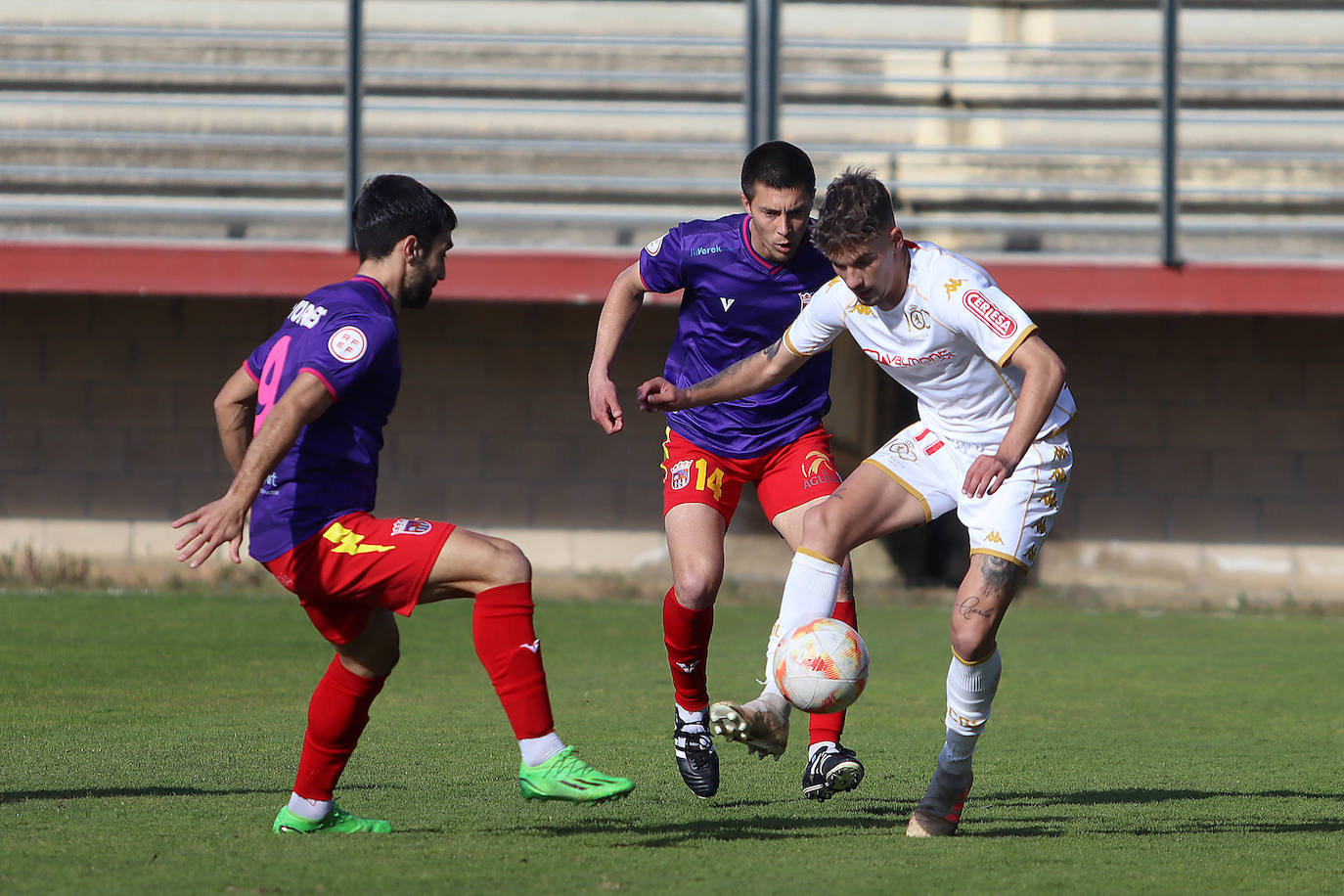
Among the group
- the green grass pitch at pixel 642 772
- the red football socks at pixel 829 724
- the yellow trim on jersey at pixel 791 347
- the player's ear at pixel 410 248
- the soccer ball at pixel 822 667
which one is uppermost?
the player's ear at pixel 410 248

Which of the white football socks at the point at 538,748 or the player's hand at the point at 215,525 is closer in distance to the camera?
the player's hand at the point at 215,525

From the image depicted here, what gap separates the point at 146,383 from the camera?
44.6ft

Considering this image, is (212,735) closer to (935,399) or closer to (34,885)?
(34,885)

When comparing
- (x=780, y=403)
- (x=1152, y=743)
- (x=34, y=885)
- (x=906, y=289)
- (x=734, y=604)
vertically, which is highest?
(x=906, y=289)

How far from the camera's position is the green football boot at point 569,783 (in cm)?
458

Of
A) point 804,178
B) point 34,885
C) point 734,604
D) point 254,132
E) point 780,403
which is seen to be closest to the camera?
point 34,885

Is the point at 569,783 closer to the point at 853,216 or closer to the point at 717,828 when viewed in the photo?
the point at 717,828

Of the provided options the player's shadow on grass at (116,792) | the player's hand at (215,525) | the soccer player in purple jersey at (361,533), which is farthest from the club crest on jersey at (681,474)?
the player's hand at (215,525)

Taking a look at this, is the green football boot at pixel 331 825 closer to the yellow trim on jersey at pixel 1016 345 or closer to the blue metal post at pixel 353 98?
the yellow trim on jersey at pixel 1016 345

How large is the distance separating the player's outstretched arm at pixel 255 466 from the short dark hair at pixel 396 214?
566 mm

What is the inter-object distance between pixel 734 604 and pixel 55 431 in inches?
235

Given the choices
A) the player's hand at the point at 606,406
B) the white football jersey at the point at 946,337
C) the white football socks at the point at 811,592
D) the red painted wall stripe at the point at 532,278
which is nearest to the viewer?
the white football jersey at the point at 946,337

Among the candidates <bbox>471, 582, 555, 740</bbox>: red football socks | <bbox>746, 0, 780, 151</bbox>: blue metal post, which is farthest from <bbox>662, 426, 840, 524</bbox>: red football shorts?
<bbox>746, 0, 780, 151</bbox>: blue metal post

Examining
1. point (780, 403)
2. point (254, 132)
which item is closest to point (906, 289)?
point (780, 403)
